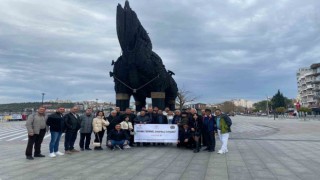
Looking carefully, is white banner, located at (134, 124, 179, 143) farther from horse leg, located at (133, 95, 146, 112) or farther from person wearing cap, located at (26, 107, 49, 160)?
horse leg, located at (133, 95, 146, 112)

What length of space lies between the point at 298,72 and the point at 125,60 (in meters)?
126

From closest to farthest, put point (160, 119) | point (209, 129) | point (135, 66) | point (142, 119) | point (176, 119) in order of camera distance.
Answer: point (209, 129) < point (176, 119) < point (142, 119) < point (160, 119) < point (135, 66)

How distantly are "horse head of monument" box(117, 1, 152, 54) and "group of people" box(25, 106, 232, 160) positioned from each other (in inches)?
147

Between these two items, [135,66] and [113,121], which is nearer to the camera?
[113,121]

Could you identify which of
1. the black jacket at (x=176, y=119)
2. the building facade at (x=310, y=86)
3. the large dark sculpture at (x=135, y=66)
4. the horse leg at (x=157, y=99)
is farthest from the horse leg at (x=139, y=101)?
the building facade at (x=310, y=86)

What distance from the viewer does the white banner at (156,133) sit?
13.5m

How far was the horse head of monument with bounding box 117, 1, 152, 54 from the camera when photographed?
15898mm

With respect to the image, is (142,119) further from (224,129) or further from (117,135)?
(224,129)

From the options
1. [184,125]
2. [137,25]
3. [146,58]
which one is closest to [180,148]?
[184,125]

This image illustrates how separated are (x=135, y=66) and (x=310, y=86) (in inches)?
4093

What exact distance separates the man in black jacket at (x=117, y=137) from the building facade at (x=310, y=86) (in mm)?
96088

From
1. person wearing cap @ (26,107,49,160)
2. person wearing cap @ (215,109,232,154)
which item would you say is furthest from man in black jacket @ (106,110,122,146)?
person wearing cap @ (215,109,232,154)

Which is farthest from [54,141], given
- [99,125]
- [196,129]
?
[196,129]

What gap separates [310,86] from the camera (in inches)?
4240
